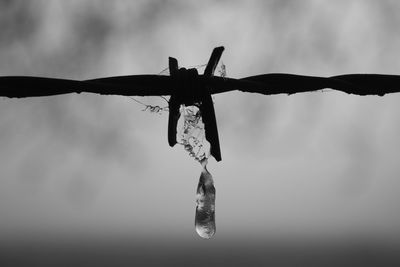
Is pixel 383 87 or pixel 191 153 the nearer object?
pixel 191 153

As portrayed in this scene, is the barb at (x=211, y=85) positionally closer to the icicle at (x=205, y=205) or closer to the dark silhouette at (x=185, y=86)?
the dark silhouette at (x=185, y=86)

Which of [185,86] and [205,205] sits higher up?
[185,86]

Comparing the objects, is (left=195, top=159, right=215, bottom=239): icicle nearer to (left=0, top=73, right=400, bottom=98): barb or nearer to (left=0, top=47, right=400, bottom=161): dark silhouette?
(left=0, top=47, right=400, bottom=161): dark silhouette

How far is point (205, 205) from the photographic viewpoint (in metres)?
1.64

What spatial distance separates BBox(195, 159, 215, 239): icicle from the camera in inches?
64.1

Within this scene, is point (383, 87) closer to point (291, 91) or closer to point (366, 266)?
point (291, 91)

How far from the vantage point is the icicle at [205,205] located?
5.34 ft

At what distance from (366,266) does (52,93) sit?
4369 inches

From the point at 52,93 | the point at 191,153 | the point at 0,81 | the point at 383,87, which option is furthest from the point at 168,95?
the point at 383,87

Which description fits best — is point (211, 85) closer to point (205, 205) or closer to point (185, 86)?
point (185, 86)

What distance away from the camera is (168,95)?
155cm

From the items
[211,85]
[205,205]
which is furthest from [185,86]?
[205,205]

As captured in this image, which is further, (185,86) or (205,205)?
(205,205)

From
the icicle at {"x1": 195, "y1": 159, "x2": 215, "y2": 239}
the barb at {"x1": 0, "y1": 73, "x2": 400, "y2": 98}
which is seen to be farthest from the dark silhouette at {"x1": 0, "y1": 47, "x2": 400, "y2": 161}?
the icicle at {"x1": 195, "y1": 159, "x2": 215, "y2": 239}
